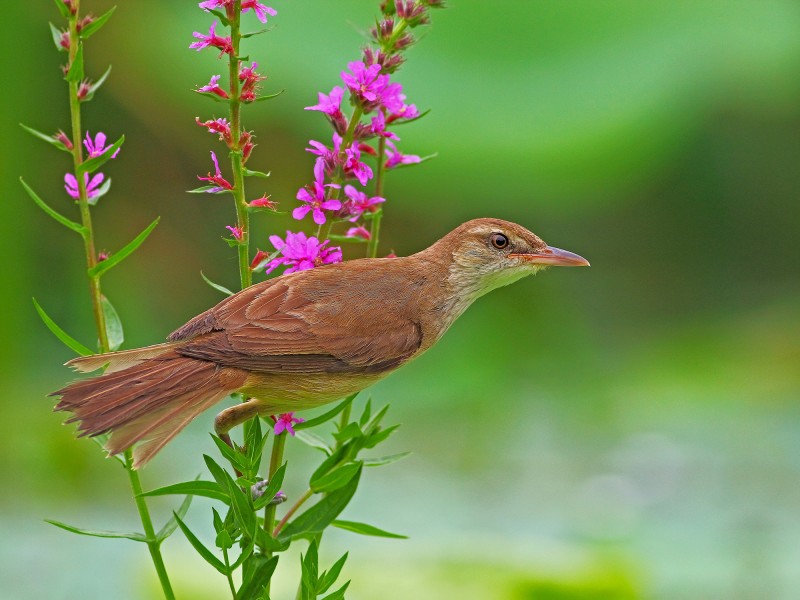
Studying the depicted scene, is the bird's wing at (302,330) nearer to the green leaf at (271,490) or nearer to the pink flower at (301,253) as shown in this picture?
the pink flower at (301,253)

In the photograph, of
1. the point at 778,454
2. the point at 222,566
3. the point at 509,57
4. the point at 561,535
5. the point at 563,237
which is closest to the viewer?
the point at 222,566

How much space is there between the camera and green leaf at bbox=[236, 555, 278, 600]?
117cm

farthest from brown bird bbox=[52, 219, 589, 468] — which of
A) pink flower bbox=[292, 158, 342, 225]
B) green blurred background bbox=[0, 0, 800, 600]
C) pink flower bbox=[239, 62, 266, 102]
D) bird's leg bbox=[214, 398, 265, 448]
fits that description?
green blurred background bbox=[0, 0, 800, 600]

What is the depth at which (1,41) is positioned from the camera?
3447 mm

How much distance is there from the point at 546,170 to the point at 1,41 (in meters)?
1.75

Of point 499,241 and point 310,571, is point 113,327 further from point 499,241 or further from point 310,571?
point 499,241

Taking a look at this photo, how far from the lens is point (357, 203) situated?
1282 millimetres

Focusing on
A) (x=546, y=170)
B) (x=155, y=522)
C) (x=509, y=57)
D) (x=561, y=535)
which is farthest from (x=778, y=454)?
(x=155, y=522)

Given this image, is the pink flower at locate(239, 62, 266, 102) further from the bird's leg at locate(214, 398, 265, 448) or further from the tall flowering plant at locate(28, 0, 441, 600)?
the bird's leg at locate(214, 398, 265, 448)

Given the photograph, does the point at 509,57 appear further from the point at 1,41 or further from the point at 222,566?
the point at 222,566

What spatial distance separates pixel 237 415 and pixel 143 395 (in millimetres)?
117

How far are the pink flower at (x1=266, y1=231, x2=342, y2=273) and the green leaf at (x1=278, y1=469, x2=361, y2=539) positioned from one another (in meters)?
0.25

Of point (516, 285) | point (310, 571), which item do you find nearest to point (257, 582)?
point (310, 571)

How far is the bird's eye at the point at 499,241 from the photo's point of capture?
1.62 meters
